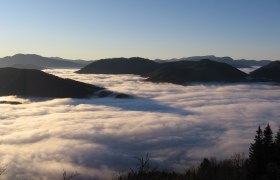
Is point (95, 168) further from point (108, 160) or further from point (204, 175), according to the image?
point (204, 175)

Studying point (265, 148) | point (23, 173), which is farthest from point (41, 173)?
point (265, 148)

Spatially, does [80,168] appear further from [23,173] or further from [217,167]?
[217,167]

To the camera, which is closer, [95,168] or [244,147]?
[95,168]

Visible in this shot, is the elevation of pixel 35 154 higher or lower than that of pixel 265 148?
lower

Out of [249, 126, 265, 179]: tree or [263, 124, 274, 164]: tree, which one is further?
[263, 124, 274, 164]: tree

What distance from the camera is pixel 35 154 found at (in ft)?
561

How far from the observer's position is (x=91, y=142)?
191 meters

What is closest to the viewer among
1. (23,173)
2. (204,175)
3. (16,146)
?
(204,175)

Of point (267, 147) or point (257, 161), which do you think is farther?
point (267, 147)

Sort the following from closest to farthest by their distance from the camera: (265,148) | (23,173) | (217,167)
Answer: (265,148) < (217,167) < (23,173)

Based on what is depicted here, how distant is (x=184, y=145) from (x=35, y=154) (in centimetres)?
6474

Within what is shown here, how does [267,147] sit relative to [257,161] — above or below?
above

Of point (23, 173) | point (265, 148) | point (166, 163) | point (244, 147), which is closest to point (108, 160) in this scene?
point (166, 163)

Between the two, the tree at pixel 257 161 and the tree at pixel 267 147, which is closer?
the tree at pixel 257 161
